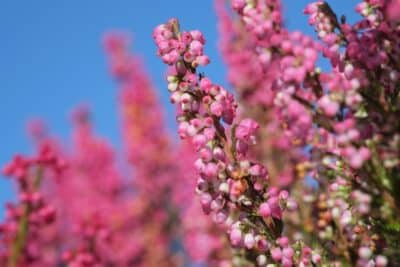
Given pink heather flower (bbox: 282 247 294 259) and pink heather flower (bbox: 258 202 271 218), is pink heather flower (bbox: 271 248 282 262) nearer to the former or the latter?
pink heather flower (bbox: 282 247 294 259)

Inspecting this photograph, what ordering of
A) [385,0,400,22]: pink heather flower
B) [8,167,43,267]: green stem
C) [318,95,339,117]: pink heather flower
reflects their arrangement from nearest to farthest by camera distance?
[318,95,339,117]: pink heather flower < [385,0,400,22]: pink heather flower < [8,167,43,267]: green stem

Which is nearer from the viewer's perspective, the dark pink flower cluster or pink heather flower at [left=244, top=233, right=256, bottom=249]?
pink heather flower at [left=244, top=233, right=256, bottom=249]

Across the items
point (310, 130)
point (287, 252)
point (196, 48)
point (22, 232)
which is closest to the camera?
point (310, 130)

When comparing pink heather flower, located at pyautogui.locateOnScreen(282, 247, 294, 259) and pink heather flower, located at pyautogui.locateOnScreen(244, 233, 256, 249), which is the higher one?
pink heather flower, located at pyautogui.locateOnScreen(244, 233, 256, 249)

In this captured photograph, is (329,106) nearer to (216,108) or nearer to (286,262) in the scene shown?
(216,108)

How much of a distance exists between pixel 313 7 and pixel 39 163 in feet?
6.94

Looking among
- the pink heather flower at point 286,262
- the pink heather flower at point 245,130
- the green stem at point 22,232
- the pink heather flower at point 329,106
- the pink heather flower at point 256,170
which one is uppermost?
the green stem at point 22,232

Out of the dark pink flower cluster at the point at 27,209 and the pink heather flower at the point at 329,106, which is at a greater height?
the dark pink flower cluster at the point at 27,209

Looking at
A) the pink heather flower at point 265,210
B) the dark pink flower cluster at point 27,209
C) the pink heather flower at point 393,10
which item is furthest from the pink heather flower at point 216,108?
the dark pink flower cluster at point 27,209

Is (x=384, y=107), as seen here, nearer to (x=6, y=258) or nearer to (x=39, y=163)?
(x=39, y=163)

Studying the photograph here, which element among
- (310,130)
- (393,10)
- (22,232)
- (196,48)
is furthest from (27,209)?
(393,10)

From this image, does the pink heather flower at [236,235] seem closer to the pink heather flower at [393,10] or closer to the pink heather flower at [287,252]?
the pink heather flower at [287,252]

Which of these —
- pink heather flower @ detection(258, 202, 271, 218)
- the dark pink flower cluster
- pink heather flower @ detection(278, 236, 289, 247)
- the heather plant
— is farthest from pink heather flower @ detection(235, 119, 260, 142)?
the dark pink flower cluster

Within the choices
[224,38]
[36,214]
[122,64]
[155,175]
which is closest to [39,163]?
[36,214]
